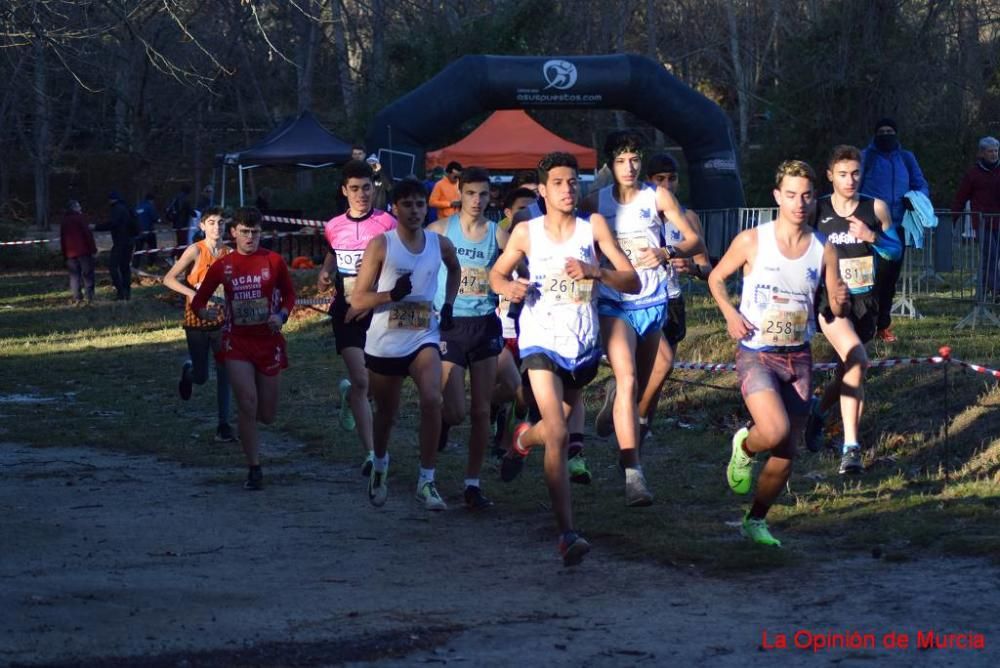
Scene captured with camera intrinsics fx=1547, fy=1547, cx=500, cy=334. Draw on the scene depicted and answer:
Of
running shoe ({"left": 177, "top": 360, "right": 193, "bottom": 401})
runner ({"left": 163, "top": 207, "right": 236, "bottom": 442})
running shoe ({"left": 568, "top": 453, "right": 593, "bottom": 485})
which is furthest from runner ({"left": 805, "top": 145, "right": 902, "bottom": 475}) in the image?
running shoe ({"left": 177, "top": 360, "right": 193, "bottom": 401})

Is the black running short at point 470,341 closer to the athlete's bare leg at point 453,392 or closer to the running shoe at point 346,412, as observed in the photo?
the athlete's bare leg at point 453,392

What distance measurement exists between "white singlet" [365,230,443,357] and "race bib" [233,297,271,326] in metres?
1.47

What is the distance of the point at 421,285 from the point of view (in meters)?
8.66

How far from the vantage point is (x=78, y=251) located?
86.2 ft

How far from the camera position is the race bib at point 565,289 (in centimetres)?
773

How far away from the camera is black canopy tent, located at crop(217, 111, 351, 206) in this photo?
101 ft

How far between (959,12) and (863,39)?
4411 mm

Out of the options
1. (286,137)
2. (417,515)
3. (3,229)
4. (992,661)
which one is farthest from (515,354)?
(3,229)

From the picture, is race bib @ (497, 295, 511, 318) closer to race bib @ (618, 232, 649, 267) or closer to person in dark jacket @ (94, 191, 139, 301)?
race bib @ (618, 232, 649, 267)

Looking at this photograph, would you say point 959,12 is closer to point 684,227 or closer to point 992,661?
point 684,227

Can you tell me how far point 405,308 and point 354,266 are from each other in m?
1.56

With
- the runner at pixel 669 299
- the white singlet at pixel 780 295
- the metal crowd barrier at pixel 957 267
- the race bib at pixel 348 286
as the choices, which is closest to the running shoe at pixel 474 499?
the runner at pixel 669 299

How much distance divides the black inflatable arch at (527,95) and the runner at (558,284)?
52.5ft

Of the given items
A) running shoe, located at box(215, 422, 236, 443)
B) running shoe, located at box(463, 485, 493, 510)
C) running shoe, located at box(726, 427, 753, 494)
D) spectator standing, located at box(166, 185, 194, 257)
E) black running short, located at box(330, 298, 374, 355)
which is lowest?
running shoe, located at box(463, 485, 493, 510)
